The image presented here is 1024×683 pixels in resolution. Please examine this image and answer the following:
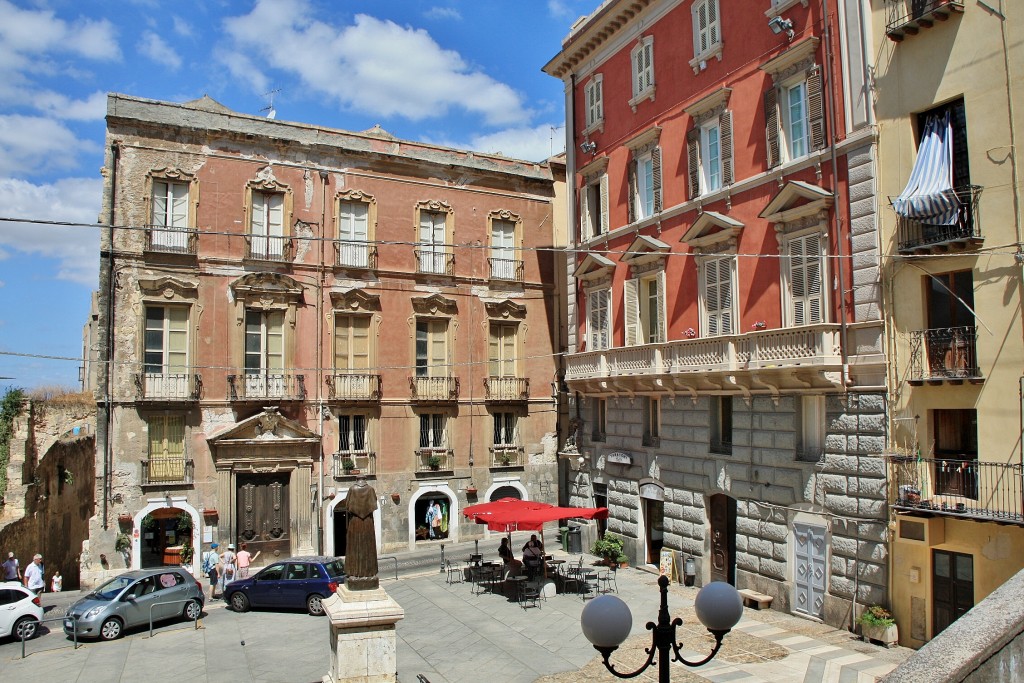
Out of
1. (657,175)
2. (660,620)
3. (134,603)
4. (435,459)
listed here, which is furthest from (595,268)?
(660,620)

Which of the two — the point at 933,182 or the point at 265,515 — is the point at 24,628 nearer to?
the point at 265,515

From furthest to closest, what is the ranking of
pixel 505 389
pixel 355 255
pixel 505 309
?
pixel 505 309 → pixel 505 389 → pixel 355 255

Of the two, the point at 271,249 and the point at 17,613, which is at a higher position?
the point at 271,249

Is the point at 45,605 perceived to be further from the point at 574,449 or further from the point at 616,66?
the point at 616,66

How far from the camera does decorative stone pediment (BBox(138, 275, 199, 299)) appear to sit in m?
27.3

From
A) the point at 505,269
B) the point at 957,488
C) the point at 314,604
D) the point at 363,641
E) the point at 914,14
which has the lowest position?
the point at 314,604

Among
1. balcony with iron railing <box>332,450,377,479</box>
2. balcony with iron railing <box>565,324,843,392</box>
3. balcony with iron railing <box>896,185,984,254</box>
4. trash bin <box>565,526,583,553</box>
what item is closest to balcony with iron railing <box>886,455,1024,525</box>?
balcony with iron railing <box>565,324,843,392</box>

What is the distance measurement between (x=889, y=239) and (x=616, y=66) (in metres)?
13.6

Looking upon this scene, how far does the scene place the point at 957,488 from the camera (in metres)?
15.6

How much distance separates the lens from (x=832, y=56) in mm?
18141

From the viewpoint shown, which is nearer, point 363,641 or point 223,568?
point 363,641

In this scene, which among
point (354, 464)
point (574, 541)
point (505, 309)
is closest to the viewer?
point (574, 541)

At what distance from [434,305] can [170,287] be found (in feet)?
32.0

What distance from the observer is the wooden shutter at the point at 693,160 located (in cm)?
2275
